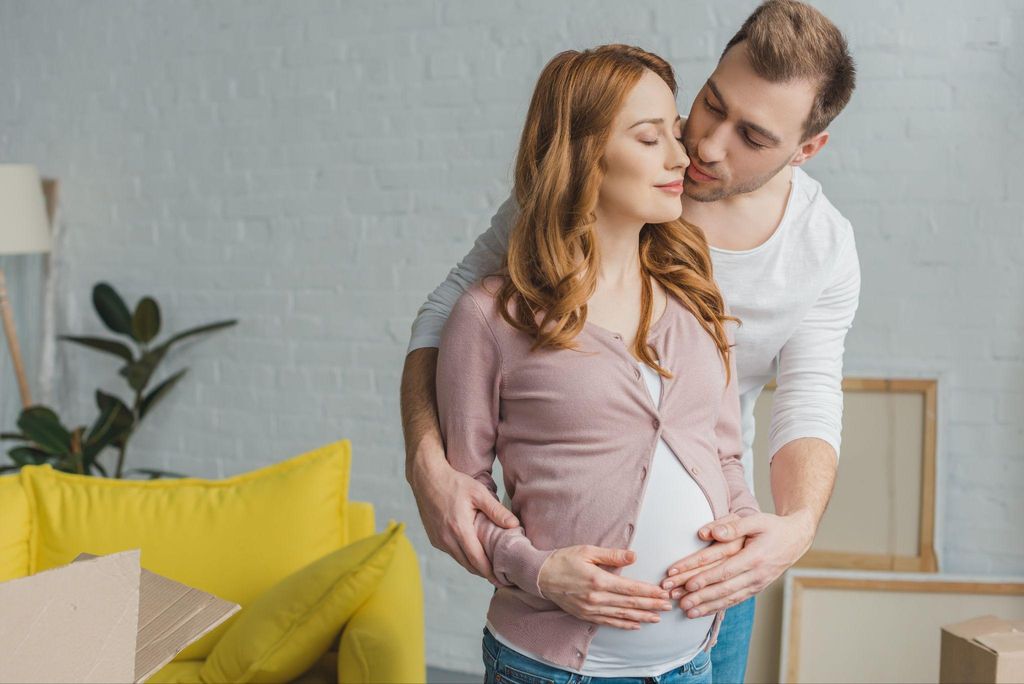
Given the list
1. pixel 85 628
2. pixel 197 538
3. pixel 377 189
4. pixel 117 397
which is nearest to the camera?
pixel 85 628

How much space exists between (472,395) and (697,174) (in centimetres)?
46

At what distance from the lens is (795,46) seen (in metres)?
1.41

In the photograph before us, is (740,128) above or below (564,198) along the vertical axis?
above

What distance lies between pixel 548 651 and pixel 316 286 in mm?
2400

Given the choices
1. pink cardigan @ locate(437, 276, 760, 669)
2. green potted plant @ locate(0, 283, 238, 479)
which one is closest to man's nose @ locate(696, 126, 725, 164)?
pink cardigan @ locate(437, 276, 760, 669)

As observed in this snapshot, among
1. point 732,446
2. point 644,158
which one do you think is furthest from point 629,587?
point 644,158

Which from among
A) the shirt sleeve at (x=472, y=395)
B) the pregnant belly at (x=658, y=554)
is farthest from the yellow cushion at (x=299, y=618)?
the pregnant belly at (x=658, y=554)

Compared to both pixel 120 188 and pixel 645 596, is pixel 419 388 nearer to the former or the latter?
pixel 645 596

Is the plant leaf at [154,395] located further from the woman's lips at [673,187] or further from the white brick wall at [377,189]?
the woman's lips at [673,187]

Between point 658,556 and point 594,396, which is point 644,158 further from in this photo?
point 658,556

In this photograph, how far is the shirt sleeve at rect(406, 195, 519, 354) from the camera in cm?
150

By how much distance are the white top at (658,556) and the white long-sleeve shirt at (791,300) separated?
0.39 metres

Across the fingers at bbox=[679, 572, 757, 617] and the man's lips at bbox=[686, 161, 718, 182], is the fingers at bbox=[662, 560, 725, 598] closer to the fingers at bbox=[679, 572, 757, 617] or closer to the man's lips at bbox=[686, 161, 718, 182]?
the fingers at bbox=[679, 572, 757, 617]

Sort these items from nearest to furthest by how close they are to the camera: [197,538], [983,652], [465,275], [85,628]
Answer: [85,628] < [465,275] < [983,652] < [197,538]
